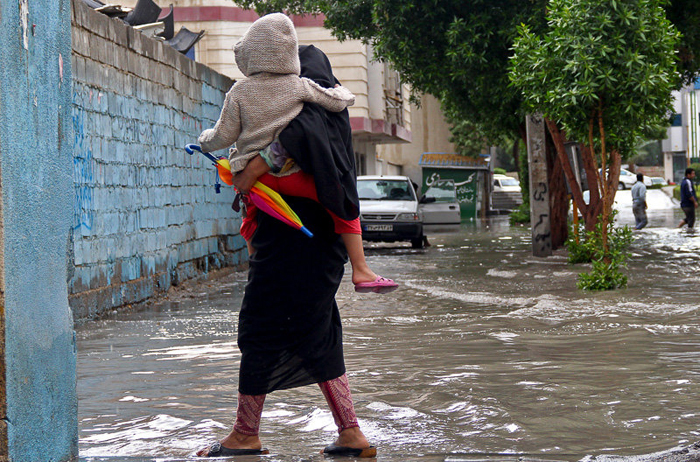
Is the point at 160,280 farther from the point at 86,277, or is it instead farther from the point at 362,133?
the point at 362,133

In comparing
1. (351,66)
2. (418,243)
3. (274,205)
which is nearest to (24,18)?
(274,205)

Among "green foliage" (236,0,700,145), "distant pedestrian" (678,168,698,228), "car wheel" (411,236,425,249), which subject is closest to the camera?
"green foliage" (236,0,700,145)

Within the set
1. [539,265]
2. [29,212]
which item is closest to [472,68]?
[539,265]

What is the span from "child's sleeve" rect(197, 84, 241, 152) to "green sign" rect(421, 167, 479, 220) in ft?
103

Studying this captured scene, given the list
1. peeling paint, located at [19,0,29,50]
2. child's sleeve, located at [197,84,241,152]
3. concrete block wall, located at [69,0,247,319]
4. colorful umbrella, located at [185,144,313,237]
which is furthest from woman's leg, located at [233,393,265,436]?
concrete block wall, located at [69,0,247,319]

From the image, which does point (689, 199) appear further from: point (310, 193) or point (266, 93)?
point (266, 93)

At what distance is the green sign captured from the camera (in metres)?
35.3

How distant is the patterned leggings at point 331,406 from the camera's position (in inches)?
148

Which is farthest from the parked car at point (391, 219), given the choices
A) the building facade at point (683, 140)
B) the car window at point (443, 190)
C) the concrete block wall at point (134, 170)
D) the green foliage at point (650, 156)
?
the green foliage at point (650, 156)

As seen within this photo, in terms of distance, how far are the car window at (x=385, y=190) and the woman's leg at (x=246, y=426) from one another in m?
16.4

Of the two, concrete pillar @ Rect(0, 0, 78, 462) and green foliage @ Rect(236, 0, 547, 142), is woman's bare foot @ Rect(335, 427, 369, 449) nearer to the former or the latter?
concrete pillar @ Rect(0, 0, 78, 462)

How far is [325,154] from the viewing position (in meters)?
3.63

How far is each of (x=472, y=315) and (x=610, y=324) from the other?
139 centimetres

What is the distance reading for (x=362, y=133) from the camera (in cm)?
3052
